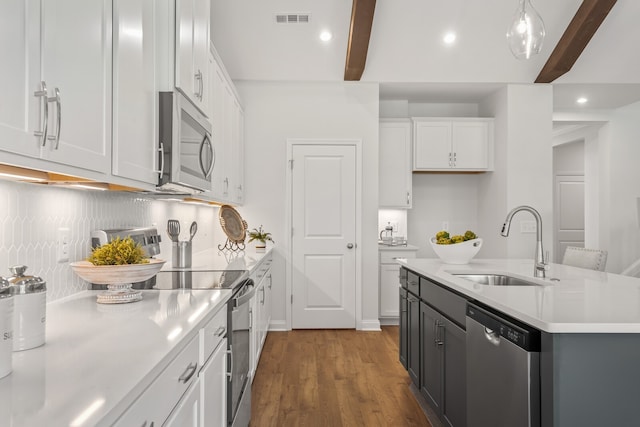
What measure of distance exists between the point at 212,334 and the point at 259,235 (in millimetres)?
2806

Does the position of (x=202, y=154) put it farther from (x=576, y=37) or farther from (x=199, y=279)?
(x=576, y=37)

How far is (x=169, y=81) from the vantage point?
194 cm

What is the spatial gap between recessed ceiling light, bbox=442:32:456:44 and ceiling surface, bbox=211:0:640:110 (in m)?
0.04

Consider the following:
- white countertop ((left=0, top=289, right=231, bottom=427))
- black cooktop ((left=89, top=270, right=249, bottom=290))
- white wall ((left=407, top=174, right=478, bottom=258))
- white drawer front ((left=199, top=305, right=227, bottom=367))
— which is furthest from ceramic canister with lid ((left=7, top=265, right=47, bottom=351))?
white wall ((left=407, top=174, right=478, bottom=258))

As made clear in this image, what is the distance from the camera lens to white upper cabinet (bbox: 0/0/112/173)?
962mm

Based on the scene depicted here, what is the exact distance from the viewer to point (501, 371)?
1643 millimetres

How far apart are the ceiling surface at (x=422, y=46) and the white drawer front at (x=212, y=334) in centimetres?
326

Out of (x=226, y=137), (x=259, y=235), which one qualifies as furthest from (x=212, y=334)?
(x=259, y=235)

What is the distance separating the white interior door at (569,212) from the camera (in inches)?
326

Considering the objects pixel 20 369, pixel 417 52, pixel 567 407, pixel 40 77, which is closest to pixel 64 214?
pixel 40 77

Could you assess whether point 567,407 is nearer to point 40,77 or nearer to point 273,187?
point 40,77

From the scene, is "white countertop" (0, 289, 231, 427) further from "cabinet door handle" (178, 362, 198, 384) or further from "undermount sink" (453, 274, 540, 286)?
"undermount sink" (453, 274, 540, 286)

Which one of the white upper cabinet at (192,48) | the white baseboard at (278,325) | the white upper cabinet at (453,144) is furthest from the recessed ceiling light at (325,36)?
the white baseboard at (278,325)

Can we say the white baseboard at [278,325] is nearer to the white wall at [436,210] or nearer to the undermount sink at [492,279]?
the white wall at [436,210]
